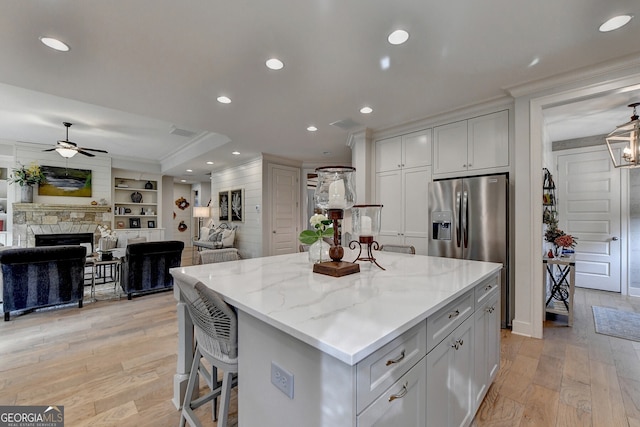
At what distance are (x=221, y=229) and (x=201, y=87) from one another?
5040 mm

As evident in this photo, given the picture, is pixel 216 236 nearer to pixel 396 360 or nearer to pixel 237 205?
pixel 237 205

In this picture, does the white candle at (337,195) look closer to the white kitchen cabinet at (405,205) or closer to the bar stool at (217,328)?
the bar stool at (217,328)

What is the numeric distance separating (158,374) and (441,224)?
3.27 meters

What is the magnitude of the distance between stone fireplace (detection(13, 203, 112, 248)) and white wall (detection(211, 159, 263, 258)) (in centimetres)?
321

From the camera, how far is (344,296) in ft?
3.94

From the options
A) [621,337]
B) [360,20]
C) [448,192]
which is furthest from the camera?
[448,192]

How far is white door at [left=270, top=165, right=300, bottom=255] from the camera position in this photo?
20.6ft

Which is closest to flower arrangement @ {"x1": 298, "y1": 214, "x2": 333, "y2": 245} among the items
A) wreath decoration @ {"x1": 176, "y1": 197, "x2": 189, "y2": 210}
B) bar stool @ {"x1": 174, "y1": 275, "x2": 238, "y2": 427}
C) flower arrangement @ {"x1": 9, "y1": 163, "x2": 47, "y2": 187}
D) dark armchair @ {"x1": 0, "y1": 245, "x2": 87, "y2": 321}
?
bar stool @ {"x1": 174, "y1": 275, "x2": 238, "y2": 427}

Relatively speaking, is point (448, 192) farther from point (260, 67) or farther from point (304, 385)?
point (304, 385)

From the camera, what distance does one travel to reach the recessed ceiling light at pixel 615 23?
1832 millimetres

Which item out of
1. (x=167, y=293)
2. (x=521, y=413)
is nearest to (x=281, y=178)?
(x=167, y=293)

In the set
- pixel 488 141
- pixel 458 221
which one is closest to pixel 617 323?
pixel 458 221

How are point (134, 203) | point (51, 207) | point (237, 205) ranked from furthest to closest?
point (134, 203), point (237, 205), point (51, 207)

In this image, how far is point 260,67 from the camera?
8.12 ft
